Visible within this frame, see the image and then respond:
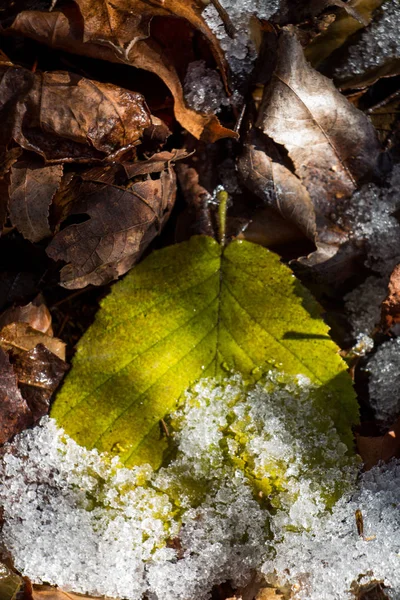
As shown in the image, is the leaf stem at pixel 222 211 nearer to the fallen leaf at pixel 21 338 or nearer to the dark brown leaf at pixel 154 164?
the dark brown leaf at pixel 154 164

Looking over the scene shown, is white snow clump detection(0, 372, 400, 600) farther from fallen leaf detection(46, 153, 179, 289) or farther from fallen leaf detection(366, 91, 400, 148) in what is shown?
fallen leaf detection(366, 91, 400, 148)

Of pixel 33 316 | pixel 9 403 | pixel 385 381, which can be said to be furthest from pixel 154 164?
pixel 385 381

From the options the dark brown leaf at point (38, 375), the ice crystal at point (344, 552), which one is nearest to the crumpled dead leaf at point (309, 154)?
the ice crystal at point (344, 552)

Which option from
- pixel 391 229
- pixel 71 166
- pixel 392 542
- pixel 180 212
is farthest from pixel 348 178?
pixel 392 542

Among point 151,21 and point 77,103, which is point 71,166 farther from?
point 151,21

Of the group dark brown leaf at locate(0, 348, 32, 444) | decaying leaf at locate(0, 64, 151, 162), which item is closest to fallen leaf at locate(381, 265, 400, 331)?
decaying leaf at locate(0, 64, 151, 162)

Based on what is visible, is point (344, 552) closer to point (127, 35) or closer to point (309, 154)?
point (309, 154)
